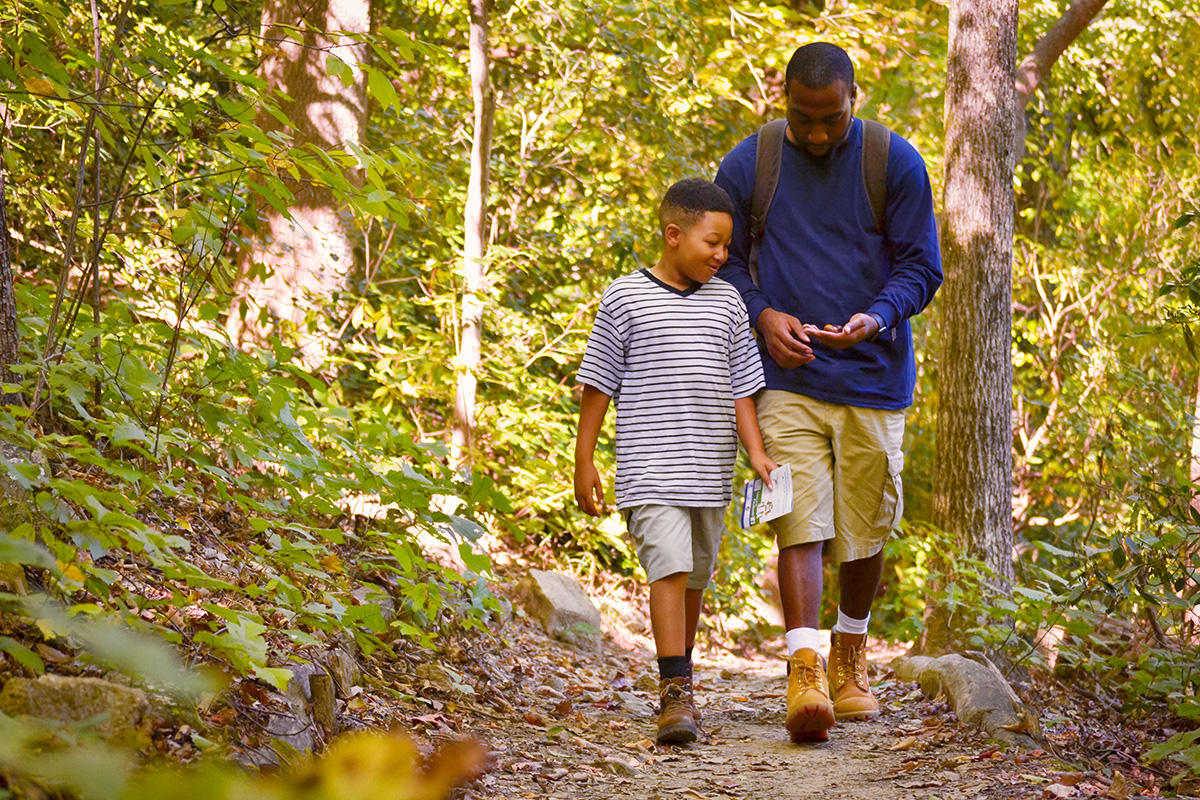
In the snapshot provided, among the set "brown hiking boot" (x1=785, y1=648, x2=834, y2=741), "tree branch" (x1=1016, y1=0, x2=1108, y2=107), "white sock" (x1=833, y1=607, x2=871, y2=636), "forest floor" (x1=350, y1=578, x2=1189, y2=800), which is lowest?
"forest floor" (x1=350, y1=578, x2=1189, y2=800)

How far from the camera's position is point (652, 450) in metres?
3.63

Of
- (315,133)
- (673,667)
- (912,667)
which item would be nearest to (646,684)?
(912,667)

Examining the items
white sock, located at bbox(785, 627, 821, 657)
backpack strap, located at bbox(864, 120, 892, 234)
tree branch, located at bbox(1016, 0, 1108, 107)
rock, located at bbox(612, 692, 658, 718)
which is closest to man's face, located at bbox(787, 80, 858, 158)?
backpack strap, located at bbox(864, 120, 892, 234)

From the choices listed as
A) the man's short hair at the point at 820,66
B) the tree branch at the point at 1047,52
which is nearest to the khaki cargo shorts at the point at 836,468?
the man's short hair at the point at 820,66

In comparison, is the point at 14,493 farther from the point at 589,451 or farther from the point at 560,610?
the point at 560,610

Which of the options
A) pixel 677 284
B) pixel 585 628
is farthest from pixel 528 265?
pixel 677 284

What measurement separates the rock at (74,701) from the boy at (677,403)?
6.51ft

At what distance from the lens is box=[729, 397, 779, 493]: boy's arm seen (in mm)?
3654

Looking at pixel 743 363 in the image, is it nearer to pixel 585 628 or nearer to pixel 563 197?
pixel 585 628

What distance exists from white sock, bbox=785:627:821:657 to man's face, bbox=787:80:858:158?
69.7 inches

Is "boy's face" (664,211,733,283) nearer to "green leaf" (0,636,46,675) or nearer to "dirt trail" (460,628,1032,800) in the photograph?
"dirt trail" (460,628,1032,800)

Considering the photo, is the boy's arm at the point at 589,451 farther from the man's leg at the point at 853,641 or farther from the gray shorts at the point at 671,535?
the man's leg at the point at 853,641

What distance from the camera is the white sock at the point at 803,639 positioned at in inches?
137

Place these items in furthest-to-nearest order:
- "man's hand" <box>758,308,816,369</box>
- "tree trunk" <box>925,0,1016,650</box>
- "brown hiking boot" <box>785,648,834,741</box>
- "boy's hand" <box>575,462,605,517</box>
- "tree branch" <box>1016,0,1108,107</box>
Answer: "tree branch" <box>1016,0,1108,107</box> < "tree trunk" <box>925,0,1016,650</box> < "boy's hand" <box>575,462,605,517</box> < "man's hand" <box>758,308,816,369</box> < "brown hiking boot" <box>785,648,834,741</box>
